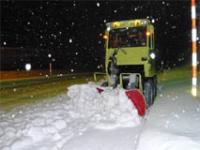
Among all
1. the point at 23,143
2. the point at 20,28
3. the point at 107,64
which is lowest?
the point at 23,143

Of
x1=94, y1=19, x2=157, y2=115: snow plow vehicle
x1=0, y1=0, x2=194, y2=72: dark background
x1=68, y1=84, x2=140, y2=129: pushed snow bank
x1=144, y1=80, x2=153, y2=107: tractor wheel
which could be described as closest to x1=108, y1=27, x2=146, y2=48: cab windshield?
x1=94, y1=19, x2=157, y2=115: snow plow vehicle

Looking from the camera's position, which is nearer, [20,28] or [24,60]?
[24,60]

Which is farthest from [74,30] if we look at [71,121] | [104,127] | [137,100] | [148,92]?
[104,127]

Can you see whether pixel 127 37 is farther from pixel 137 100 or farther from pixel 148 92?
pixel 137 100

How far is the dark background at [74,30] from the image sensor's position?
32375 mm

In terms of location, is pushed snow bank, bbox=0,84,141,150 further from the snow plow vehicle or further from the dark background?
the dark background

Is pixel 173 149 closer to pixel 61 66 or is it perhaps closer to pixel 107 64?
pixel 107 64

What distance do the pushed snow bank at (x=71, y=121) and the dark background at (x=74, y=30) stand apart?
20.1 meters

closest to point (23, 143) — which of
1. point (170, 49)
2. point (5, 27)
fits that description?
point (5, 27)

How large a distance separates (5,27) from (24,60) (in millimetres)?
3724

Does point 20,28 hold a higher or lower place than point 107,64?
higher

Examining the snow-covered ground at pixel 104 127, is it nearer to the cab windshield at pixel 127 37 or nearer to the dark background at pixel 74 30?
the cab windshield at pixel 127 37

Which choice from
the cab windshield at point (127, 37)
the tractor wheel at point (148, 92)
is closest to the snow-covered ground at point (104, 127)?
the tractor wheel at point (148, 92)

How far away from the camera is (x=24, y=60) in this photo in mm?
30688
